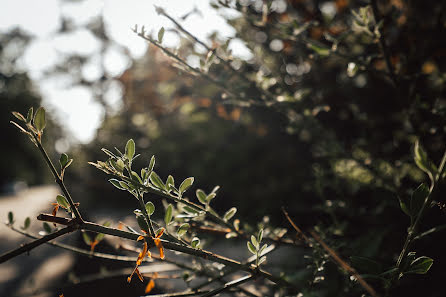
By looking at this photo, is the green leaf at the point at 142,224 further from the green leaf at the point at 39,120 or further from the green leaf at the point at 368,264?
the green leaf at the point at 368,264

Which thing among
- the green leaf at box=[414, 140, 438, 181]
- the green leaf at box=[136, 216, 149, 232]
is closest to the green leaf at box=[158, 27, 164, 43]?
the green leaf at box=[136, 216, 149, 232]

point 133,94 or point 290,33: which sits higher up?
point 133,94

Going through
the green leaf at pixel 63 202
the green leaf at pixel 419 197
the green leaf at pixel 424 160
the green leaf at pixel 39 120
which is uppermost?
the green leaf at pixel 39 120

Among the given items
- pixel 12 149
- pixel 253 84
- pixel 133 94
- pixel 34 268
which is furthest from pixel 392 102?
pixel 12 149

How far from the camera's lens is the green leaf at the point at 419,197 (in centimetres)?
54

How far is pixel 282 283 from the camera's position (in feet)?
2.23

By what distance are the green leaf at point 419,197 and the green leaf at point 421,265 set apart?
3.9 inches

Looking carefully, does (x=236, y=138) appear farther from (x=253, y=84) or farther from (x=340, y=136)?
(x=253, y=84)

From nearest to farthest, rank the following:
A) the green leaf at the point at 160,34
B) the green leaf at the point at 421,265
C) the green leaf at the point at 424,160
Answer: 1. the green leaf at the point at 424,160
2. the green leaf at the point at 421,265
3. the green leaf at the point at 160,34

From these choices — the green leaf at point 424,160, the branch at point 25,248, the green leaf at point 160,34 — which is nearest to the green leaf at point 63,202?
the branch at point 25,248

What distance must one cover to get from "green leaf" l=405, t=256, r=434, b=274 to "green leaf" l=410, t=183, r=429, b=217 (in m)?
0.10

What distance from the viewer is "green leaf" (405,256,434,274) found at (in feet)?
1.85

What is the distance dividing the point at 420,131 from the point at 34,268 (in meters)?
4.10

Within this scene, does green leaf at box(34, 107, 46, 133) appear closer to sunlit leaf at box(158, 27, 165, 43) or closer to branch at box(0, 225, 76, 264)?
branch at box(0, 225, 76, 264)
